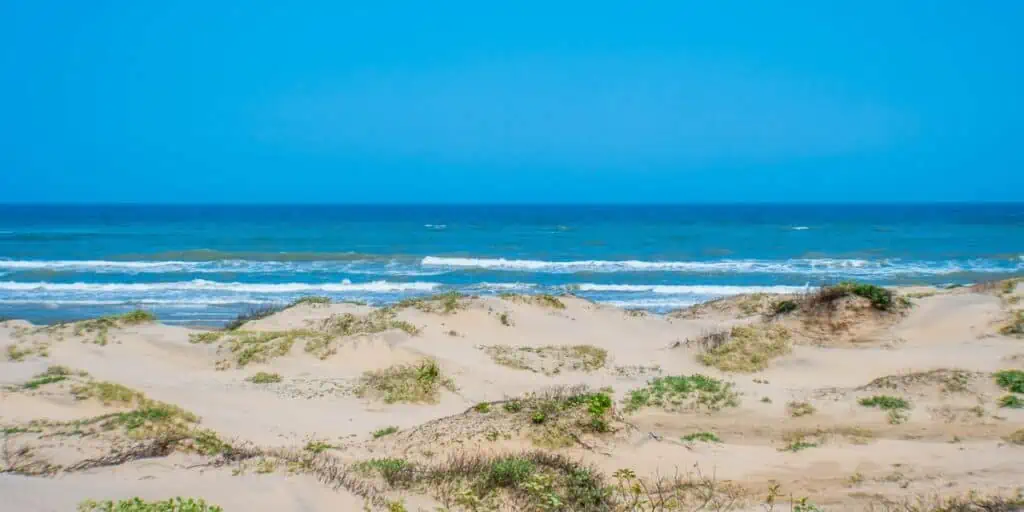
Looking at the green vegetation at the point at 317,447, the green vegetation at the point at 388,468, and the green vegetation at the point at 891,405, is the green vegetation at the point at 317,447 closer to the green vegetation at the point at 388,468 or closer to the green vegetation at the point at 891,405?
the green vegetation at the point at 388,468

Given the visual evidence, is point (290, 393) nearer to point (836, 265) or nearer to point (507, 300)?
point (507, 300)

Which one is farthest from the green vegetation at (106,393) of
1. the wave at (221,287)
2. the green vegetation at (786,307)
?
the wave at (221,287)

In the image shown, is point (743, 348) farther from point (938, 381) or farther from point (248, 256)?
point (248, 256)

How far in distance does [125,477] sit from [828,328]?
42.2 ft

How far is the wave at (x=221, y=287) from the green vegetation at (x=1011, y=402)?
23104 mm

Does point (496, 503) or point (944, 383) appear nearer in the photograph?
point (496, 503)

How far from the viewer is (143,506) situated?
4586mm

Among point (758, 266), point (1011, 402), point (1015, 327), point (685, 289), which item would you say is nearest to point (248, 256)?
point (685, 289)

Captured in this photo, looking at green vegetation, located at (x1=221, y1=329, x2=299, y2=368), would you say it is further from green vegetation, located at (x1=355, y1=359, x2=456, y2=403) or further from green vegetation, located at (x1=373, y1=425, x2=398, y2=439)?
green vegetation, located at (x1=373, y1=425, x2=398, y2=439)

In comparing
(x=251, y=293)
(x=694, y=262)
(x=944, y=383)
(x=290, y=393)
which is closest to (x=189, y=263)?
(x=251, y=293)

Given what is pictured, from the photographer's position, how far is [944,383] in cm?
1012

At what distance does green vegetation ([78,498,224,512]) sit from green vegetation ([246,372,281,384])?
7230 mm

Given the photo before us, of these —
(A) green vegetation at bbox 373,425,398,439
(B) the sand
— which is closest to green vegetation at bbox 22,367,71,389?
(B) the sand

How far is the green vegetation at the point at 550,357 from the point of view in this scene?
12859 millimetres
